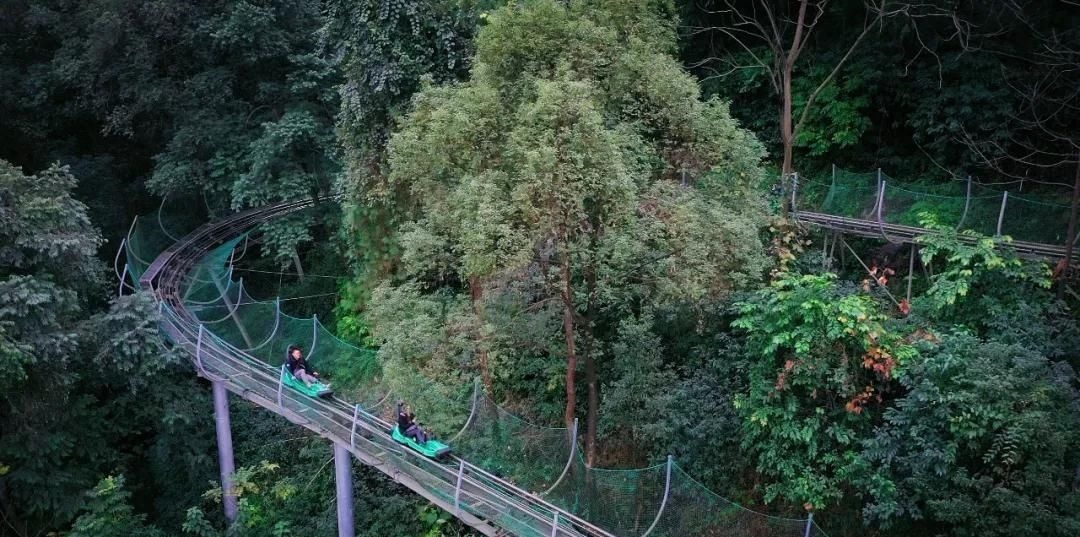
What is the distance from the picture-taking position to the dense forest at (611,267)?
1030 centimetres

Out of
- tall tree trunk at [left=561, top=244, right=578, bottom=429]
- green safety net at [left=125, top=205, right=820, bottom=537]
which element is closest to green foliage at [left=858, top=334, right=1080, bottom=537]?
green safety net at [left=125, top=205, right=820, bottom=537]

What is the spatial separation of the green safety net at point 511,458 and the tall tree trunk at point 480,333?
1.22ft

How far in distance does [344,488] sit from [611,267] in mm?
6538

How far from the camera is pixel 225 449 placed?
16500 mm

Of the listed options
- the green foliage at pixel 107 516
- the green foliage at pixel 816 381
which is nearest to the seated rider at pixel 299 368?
the green foliage at pixel 107 516

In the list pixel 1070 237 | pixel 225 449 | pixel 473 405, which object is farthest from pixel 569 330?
pixel 225 449

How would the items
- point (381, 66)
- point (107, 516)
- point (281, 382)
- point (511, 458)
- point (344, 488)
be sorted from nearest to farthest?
point (511, 458)
point (344, 488)
point (281, 382)
point (107, 516)
point (381, 66)

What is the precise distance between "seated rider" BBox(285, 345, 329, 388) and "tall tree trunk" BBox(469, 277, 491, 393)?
348 centimetres

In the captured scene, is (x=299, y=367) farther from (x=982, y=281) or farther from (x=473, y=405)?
(x=982, y=281)

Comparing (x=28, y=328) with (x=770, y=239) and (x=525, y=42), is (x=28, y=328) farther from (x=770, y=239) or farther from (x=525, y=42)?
(x=770, y=239)

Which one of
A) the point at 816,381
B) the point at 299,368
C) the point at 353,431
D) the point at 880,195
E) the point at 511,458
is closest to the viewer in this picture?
the point at 816,381

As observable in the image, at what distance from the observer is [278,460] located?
693 inches

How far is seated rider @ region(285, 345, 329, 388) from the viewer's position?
1443cm

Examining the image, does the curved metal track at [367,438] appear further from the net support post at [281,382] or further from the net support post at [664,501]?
the net support post at [664,501]
